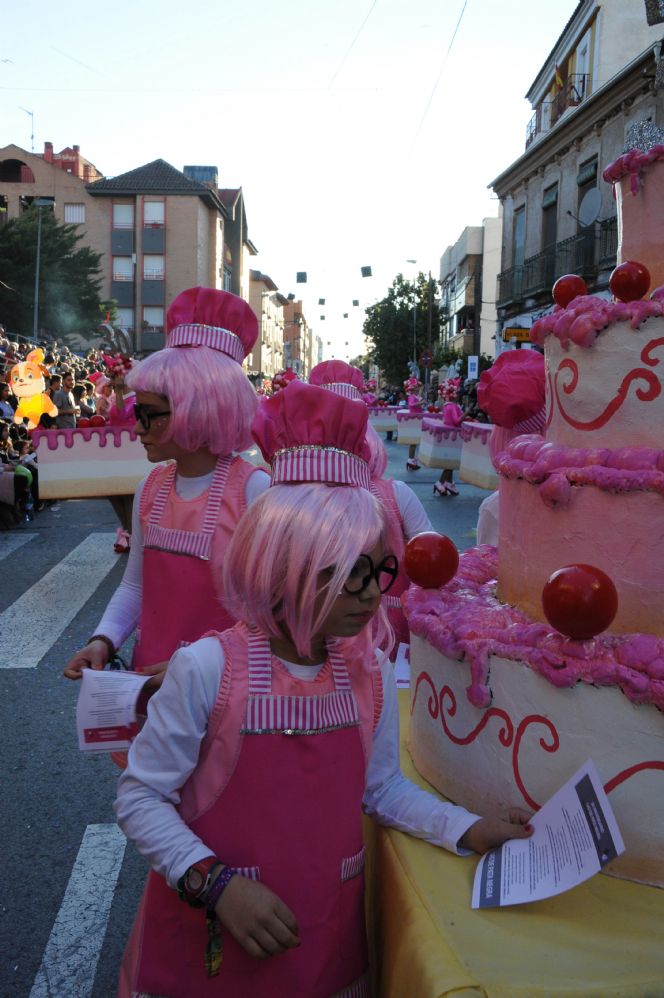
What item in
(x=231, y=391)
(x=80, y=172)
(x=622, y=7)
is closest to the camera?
(x=231, y=391)

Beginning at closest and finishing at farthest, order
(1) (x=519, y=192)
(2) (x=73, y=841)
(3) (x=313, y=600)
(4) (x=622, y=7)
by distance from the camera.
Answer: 1. (3) (x=313, y=600)
2. (2) (x=73, y=841)
3. (4) (x=622, y=7)
4. (1) (x=519, y=192)

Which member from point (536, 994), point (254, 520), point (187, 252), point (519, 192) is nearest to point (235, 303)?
point (254, 520)

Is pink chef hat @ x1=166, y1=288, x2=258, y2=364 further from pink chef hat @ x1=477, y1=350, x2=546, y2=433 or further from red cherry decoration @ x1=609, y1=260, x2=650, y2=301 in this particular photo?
red cherry decoration @ x1=609, y1=260, x2=650, y2=301

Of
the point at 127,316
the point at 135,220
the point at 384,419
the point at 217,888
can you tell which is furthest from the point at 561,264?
the point at 135,220

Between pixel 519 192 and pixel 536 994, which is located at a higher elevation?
pixel 519 192

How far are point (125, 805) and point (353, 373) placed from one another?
11.1 feet

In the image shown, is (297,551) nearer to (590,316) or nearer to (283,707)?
(283,707)

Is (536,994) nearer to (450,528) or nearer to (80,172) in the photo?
(450,528)

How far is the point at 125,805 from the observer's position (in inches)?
61.0

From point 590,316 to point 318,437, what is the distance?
2.27ft

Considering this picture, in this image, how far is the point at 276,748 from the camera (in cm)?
153

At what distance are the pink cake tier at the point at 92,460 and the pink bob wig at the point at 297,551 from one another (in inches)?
289

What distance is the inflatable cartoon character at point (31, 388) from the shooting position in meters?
12.1

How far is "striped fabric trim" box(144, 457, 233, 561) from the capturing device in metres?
2.35
